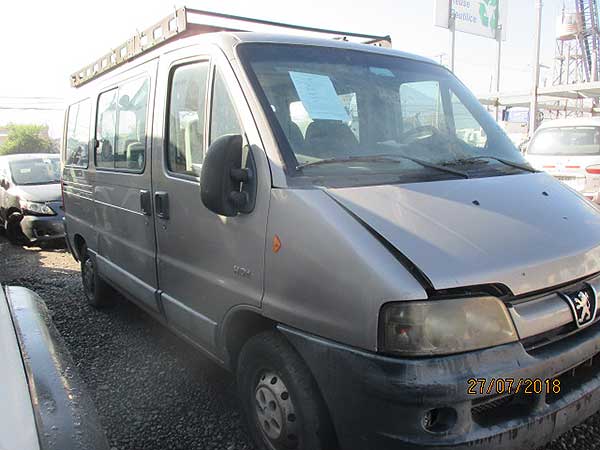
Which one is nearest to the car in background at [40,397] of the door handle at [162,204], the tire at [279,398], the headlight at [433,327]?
the tire at [279,398]

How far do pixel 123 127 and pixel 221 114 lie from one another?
5.58ft

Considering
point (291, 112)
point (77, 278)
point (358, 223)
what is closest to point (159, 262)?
point (291, 112)

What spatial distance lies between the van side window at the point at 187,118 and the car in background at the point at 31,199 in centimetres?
587

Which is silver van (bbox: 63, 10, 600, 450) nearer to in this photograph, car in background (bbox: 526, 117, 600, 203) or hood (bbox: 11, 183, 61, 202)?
Result: car in background (bbox: 526, 117, 600, 203)

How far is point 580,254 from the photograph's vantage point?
6.89 ft

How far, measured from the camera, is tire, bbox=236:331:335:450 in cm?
208

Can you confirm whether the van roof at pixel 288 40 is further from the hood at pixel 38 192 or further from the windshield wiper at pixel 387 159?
the hood at pixel 38 192

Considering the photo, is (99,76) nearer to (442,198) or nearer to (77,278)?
(77,278)

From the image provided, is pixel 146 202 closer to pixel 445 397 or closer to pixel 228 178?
pixel 228 178

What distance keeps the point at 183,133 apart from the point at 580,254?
228 centimetres

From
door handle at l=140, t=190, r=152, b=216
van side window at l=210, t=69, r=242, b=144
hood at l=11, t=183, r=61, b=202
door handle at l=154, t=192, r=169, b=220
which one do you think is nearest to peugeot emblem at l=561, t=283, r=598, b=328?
van side window at l=210, t=69, r=242, b=144

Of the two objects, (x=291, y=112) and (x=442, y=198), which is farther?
(x=291, y=112)

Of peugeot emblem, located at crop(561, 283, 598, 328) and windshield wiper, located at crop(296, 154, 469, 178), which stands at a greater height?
windshield wiper, located at crop(296, 154, 469, 178)
